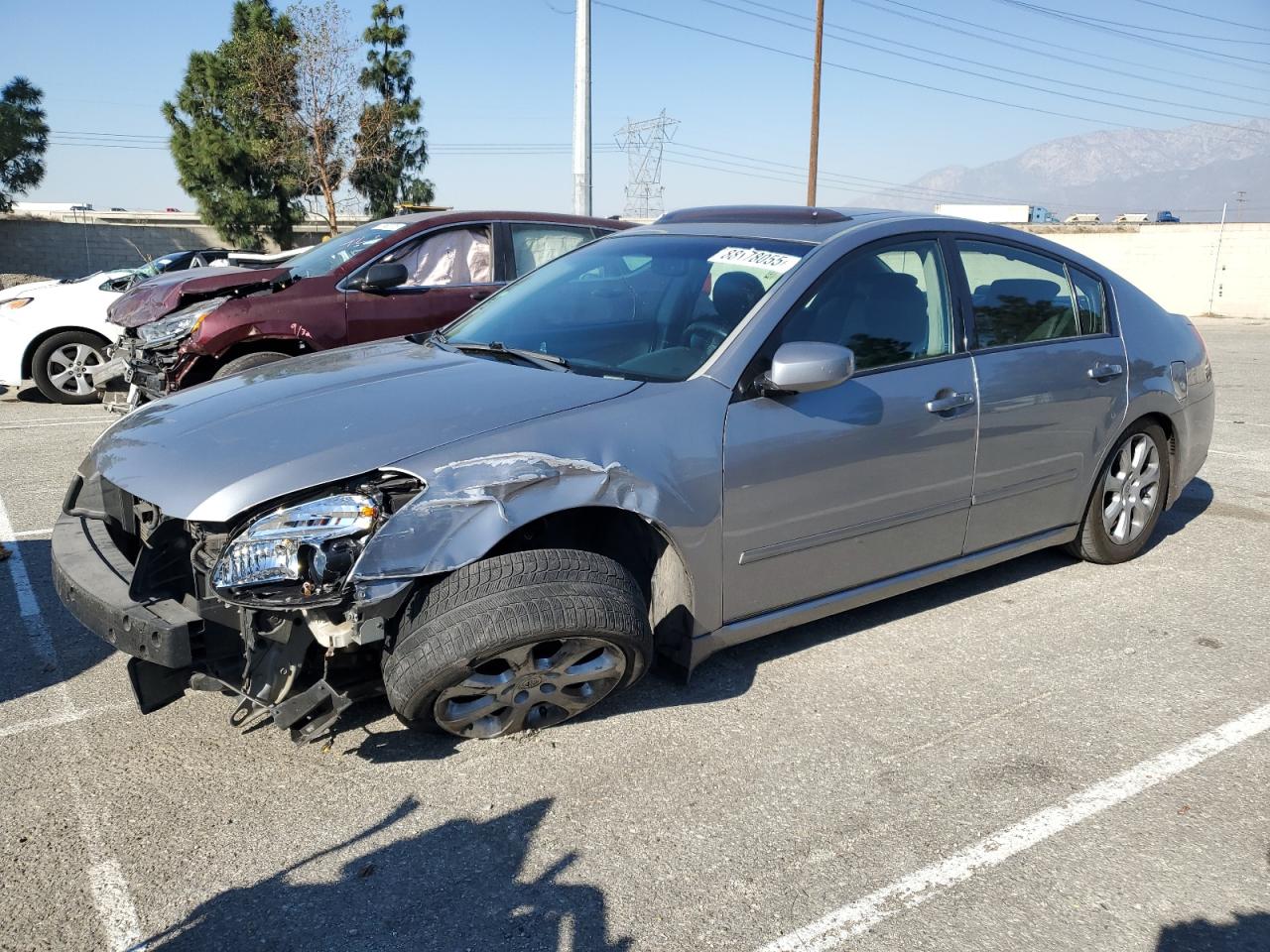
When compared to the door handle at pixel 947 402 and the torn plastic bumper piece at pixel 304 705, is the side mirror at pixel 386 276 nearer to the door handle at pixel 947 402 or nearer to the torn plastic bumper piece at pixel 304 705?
the door handle at pixel 947 402

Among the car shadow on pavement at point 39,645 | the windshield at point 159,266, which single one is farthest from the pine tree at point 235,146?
the car shadow on pavement at point 39,645

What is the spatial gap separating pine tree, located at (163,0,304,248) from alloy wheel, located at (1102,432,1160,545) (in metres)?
31.3

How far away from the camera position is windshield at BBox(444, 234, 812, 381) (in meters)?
3.52

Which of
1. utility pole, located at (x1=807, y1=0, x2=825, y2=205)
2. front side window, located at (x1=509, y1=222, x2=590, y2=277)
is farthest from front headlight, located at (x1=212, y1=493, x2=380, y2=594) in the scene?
utility pole, located at (x1=807, y1=0, x2=825, y2=205)

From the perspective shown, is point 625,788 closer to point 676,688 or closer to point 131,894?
point 676,688

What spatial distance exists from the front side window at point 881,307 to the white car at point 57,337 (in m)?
7.95

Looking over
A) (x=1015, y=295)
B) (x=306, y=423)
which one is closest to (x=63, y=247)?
(x=306, y=423)

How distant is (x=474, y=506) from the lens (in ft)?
9.20

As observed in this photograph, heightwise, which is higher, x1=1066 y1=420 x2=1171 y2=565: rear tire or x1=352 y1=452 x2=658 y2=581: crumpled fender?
x1=352 y1=452 x2=658 y2=581: crumpled fender

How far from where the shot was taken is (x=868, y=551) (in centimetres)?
366

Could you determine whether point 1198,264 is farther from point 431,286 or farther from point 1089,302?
point 1089,302

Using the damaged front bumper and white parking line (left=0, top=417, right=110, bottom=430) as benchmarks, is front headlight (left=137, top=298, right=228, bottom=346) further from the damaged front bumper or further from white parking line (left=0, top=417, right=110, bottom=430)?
the damaged front bumper

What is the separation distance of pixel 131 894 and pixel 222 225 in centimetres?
3679

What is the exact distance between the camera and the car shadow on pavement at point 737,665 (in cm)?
313
